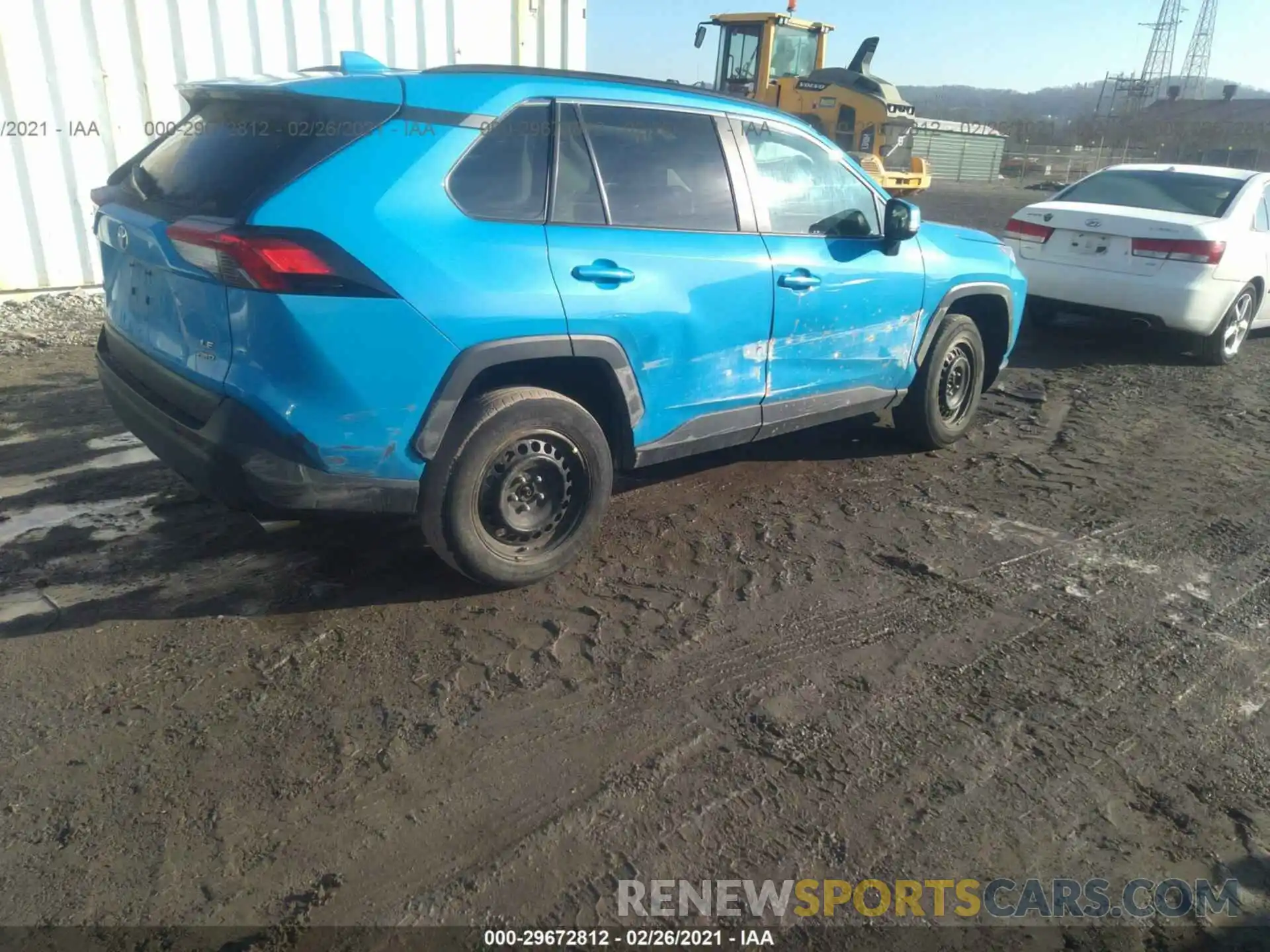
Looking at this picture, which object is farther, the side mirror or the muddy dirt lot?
the side mirror

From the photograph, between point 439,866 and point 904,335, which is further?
point 904,335

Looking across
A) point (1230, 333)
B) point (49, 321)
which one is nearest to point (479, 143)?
point (49, 321)

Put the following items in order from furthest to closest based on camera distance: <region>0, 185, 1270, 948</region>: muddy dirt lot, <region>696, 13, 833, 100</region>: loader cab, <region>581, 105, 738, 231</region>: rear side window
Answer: <region>696, 13, 833, 100</region>: loader cab, <region>581, 105, 738, 231</region>: rear side window, <region>0, 185, 1270, 948</region>: muddy dirt lot

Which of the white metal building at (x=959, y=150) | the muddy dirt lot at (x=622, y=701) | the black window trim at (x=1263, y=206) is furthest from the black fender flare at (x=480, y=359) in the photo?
the white metal building at (x=959, y=150)

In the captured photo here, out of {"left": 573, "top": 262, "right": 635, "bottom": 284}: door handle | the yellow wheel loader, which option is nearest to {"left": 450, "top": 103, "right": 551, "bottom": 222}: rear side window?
{"left": 573, "top": 262, "right": 635, "bottom": 284}: door handle

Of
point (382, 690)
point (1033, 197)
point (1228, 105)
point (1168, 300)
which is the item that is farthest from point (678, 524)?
point (1228, 105)

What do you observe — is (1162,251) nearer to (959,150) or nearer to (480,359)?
(480,359)

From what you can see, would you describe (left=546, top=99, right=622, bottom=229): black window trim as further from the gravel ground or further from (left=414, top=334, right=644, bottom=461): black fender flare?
the gravel ground

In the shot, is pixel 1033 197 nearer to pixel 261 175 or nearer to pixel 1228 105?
pixel 261 175

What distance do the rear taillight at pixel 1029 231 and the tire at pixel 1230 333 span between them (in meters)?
1.59

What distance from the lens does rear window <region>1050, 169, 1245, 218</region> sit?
26.0 feet

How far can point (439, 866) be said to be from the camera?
2.34m

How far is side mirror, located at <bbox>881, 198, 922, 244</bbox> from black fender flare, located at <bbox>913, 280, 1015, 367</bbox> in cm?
59

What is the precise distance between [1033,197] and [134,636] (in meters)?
30.9
